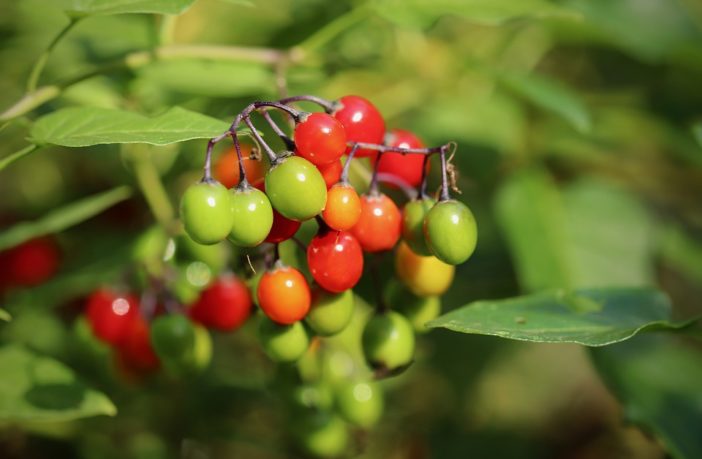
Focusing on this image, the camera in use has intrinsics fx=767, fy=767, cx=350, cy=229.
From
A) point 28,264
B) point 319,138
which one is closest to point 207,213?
point 319,138

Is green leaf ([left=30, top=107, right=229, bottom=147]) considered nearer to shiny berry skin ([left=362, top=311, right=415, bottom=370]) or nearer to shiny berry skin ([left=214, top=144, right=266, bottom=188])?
shiny berry skin ([left=214, top=144, right=266, bottom=188])

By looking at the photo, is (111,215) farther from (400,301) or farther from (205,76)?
(400,301)

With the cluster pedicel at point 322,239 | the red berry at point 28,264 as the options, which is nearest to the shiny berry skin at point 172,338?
the cluster pedicel at point 322,239

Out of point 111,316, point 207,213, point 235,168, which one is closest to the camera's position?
point 207,213

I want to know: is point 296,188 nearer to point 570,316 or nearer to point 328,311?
point 328,311

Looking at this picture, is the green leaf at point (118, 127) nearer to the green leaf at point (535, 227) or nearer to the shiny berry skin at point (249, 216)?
the shiny berry skin at point (249, 216)

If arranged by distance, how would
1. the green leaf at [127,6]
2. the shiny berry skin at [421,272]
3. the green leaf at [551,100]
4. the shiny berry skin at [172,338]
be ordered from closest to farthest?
the green leaf at [127,6] < the shiny berry skin at [421,272] < the shiny berry skin at [172,338] < the green leaf at [551,100]
